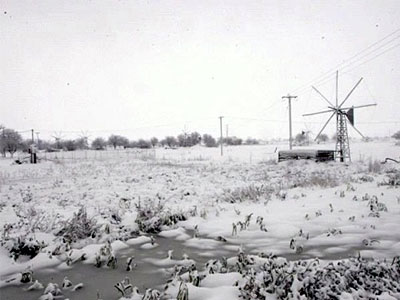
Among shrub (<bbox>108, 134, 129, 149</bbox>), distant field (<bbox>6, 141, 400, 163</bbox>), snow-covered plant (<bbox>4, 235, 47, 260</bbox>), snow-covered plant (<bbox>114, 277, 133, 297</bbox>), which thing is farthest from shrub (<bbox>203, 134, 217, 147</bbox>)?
snow-covered plant (<bbox>114, 277, 133, 297</bbox>)

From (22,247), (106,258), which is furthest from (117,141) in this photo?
(106,258)

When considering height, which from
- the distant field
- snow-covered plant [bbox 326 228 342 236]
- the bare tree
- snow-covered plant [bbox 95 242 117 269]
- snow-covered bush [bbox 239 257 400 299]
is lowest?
snow-covered plant [bbox 95 242 117 269]

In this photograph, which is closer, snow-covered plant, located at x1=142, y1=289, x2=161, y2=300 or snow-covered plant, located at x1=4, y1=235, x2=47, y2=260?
snow-covered plant, located at x1=142, y1=289, x2=161, y2=300

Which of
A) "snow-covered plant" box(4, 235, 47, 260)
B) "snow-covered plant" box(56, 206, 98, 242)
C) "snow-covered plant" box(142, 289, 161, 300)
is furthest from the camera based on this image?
"snow-covered plant" box(56, 206, 98, 242)

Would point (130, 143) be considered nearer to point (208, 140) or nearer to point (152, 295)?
point (208, 140)

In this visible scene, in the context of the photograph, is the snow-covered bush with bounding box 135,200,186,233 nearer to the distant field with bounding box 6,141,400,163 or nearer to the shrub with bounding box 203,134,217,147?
the distant field with bounding box 6,141,400,163

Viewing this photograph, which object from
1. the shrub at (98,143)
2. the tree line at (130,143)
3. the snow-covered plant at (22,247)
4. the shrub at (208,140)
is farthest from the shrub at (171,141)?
the snow-covered plant at (22,247)

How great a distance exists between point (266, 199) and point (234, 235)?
3609 millimetres

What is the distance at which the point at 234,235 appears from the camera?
5730 mm

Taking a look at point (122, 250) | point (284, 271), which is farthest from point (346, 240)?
point (122, 250)

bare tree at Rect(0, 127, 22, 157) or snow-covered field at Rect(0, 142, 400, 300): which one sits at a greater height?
bare tree at Rect(0, 127, 22, 157)

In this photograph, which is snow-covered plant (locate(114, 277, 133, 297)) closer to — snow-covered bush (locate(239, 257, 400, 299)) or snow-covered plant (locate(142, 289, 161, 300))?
snow-covered plant (locate(142, 289, 161, 300))

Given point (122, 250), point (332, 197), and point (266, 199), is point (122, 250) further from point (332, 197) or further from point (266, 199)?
point (332, 197)

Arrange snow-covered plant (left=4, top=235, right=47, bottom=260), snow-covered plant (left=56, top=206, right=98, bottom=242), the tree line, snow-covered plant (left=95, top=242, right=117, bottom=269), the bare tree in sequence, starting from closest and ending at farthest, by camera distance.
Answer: snow-covered plant (left=95, top=242, right=117, bottom=269)
snow-covered plant (left=4, top=235, right=47, bottom=260)
snow-covered plant (left=56, top=206, right=98, bottom=242)
the bare tree
the tree line
